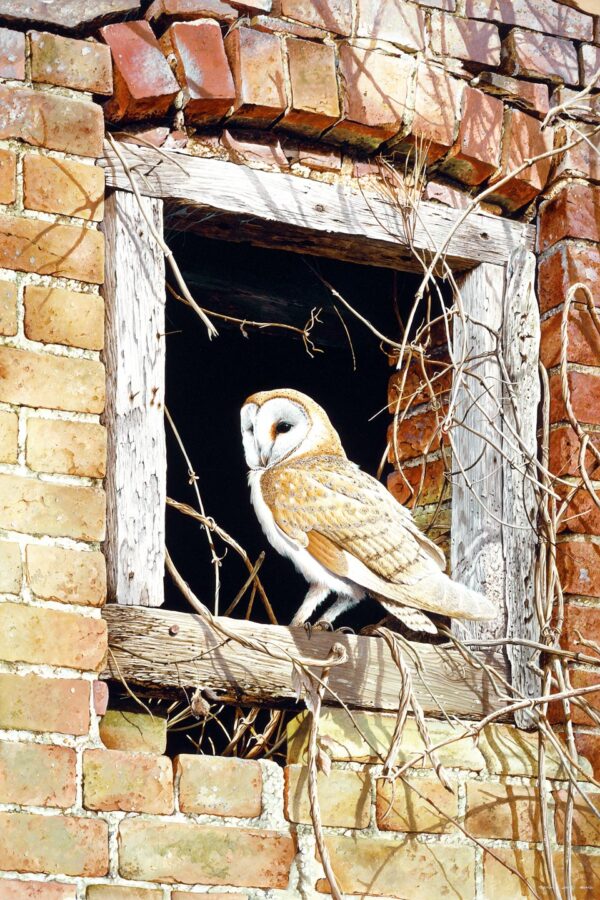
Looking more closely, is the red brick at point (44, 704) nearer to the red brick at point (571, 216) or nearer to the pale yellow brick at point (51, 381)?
the pale yellow brick at point (51, 381)

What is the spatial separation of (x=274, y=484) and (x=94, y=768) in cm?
89

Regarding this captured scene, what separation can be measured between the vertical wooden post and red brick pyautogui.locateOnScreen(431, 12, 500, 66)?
0.85 metres

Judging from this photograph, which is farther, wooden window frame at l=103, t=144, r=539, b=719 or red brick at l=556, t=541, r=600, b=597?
red brick at l=556, t=541, r=600, b=597

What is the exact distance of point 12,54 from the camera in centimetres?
292

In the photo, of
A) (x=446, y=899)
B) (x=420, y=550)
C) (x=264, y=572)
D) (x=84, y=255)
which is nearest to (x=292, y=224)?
(x=84, y=255)

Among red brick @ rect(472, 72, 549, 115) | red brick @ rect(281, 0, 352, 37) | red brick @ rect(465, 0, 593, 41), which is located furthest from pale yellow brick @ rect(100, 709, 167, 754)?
red brick @ rect(465, 0, 593, 41)

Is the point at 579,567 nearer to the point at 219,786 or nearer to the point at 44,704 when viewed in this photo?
the point at 219,786

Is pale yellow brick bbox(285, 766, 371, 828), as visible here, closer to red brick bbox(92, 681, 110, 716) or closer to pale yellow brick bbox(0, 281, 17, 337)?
red brick bbox(92, 681, 110, 716)

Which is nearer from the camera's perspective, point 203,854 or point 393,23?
point 203,854

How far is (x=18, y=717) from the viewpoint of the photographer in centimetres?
266

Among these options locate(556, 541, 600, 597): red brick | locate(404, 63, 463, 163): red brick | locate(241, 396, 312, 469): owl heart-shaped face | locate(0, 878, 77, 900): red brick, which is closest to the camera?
locate(0, 878, 77, 900): red brick

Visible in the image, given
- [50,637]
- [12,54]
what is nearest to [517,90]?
[12,54]

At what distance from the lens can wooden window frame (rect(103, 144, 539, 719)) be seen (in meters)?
2.90

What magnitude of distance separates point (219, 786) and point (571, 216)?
1.58m
